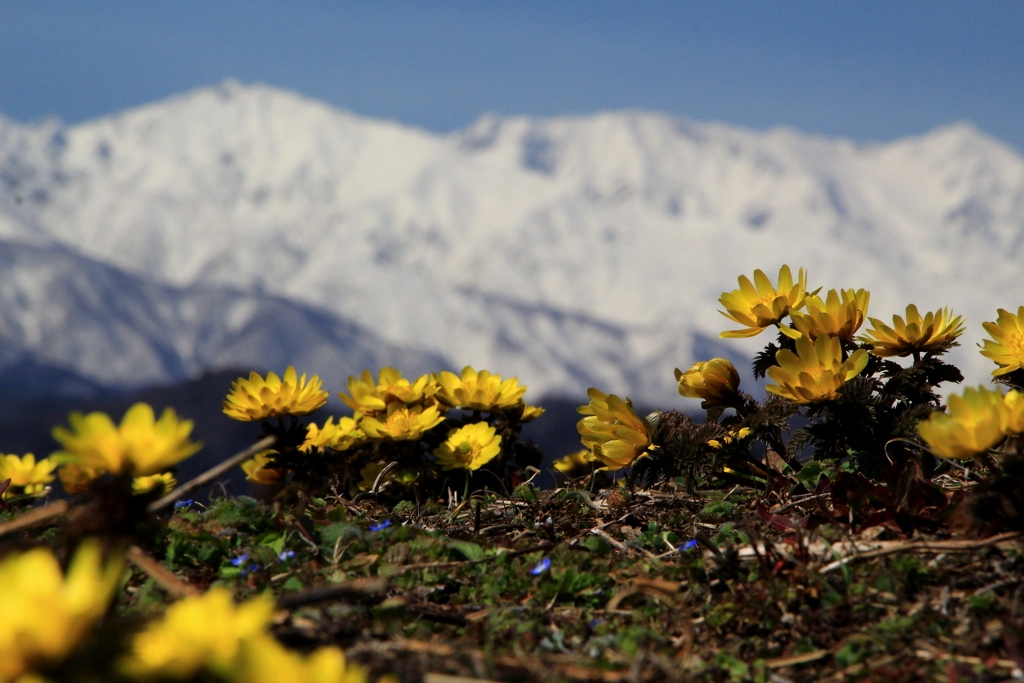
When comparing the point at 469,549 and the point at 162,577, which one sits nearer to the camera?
the point at 162,577

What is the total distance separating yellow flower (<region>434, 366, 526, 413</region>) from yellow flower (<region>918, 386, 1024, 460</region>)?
1708 mm

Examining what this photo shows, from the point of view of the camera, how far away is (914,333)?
2715 mm

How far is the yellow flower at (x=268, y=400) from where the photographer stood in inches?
115

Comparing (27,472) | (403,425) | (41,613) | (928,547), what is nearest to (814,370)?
(928,547)

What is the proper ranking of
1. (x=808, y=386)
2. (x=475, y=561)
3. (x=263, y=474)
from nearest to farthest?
1. (x=475, y=561)
2. (x=808, y=386)
3. (x=263, y=474)

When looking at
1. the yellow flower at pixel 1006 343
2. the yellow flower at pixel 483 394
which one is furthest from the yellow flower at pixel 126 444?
the yellow flower at pixel 1006 343

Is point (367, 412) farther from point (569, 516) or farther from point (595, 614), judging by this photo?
point (595, 614)

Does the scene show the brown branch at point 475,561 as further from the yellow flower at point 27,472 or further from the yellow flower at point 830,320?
the yellow flower at point 27,472

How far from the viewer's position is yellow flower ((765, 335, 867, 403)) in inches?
97.9

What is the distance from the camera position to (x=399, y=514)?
3.03 metres

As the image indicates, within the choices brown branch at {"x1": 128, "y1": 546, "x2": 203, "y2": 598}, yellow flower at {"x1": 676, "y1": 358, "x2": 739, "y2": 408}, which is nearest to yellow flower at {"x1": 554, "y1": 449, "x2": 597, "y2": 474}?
yellow flower at {"x1": 676, "y1": 358, "x2": 739, "y2": 408}

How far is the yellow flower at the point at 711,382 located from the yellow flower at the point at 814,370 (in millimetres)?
311

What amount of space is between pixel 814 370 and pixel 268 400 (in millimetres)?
1936

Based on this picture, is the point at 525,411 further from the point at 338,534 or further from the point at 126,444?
the point at 126,444
